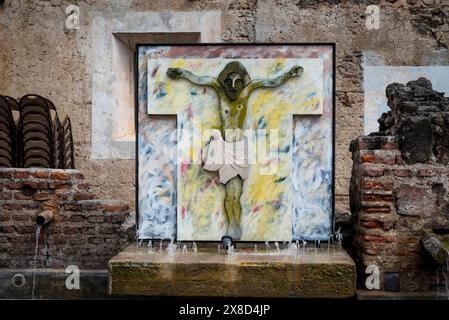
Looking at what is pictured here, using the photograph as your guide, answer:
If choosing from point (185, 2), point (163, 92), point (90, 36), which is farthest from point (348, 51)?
point (163, 92)

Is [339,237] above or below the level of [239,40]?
below

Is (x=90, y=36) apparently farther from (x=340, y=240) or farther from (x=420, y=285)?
(x=420, y=285)

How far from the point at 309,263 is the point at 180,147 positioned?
1.35 metres

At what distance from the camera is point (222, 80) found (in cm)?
476

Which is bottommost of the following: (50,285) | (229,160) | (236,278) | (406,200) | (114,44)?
(50,285)

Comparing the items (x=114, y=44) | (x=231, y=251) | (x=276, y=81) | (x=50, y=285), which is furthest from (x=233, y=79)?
(x=114, y=44)

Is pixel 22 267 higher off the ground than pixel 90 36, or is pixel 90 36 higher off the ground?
pixel 90 36

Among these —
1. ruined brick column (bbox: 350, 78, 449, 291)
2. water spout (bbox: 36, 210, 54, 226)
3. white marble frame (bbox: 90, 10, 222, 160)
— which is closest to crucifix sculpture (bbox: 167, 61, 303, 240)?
ruined brick column (bbox: 350, 78, 449, 291)

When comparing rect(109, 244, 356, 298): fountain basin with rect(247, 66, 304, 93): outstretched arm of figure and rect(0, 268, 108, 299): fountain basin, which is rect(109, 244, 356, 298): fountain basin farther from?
rect(247, 66, 304, 93): outstretched arm of figure

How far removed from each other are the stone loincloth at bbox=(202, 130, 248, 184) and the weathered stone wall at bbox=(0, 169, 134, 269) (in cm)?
110

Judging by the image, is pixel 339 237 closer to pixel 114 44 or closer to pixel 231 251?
pixel 231 251

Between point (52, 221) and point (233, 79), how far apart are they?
73.2 inches

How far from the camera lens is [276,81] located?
4.74 meters

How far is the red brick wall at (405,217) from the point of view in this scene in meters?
4.35
